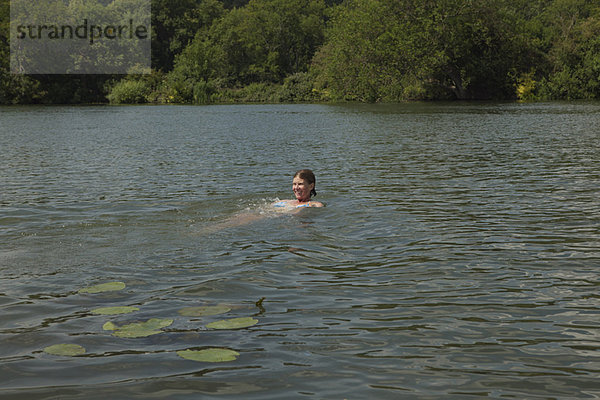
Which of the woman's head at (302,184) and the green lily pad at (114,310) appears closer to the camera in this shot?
the green lily pad at (114,310)

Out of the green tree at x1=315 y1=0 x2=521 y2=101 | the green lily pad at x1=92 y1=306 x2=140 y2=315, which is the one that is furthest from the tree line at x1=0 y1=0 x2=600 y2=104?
the green lily pad at x1=92 y1=306 x2=140 y2=315

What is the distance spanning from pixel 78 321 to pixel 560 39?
78.6 m

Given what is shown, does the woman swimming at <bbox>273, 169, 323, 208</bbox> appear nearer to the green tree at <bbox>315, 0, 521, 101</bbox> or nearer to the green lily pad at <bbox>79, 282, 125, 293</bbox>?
the green lily pad at <bbox>79, 282, 125, 293</bbox>

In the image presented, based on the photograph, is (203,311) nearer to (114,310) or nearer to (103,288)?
(114,310)

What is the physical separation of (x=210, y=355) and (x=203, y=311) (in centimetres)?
122

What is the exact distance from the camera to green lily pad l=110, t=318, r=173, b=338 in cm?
518

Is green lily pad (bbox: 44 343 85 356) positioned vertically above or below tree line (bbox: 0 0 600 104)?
below

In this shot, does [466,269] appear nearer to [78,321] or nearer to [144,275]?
[144,275]

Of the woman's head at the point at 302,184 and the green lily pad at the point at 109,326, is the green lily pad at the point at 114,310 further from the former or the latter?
the woman's head at the point at 302,184

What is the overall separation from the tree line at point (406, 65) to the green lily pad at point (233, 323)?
214 feet

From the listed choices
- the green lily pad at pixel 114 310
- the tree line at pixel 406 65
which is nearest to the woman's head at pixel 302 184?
the green lily pad at pixel 114 310

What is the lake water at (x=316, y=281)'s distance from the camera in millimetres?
4461

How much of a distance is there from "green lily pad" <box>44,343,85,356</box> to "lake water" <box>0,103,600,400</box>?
3.4 inches

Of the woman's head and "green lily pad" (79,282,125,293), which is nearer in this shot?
"green lily pad" (79,282,125,293)
